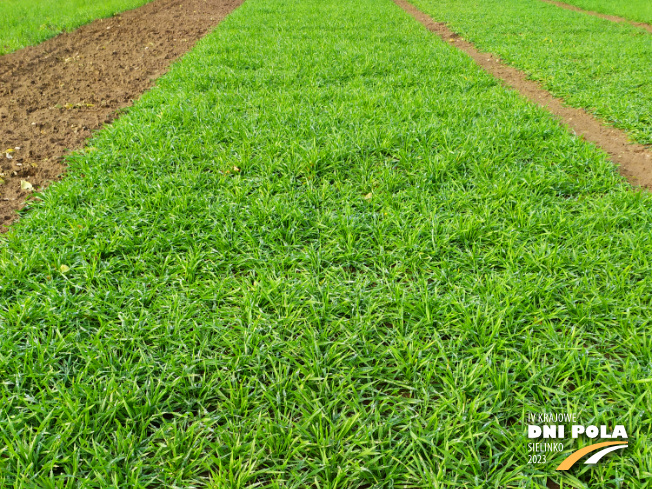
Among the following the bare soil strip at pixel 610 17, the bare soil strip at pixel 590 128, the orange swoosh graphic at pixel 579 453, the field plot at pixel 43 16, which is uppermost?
the field plot at pixel 43 16

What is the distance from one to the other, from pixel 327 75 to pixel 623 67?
16.9 ft

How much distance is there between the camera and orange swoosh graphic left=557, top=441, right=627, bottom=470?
4.66ft

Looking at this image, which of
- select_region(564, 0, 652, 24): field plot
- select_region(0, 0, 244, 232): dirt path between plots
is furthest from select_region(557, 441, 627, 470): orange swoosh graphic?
select_region(564, 0, 652, 24): field plot

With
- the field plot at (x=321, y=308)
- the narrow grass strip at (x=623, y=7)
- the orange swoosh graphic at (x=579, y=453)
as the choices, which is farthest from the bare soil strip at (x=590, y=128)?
the narrow grass strip at (x=623, y=7)

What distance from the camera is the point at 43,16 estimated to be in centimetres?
981

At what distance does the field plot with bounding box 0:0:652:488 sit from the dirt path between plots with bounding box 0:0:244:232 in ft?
1.47

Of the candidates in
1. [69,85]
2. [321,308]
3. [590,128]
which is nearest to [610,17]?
[590,128]

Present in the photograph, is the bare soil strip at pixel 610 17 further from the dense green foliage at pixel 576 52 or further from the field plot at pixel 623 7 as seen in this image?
the dense green foliage at pixel 576 52

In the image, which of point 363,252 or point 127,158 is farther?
point 127,158

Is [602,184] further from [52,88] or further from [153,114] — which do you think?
[52,88]

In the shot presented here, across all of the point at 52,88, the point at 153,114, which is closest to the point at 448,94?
the point at 153,114

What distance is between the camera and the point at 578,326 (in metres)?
1.99

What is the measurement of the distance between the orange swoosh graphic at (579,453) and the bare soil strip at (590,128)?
273 cm

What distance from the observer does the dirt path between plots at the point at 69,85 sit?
355 centimetres
